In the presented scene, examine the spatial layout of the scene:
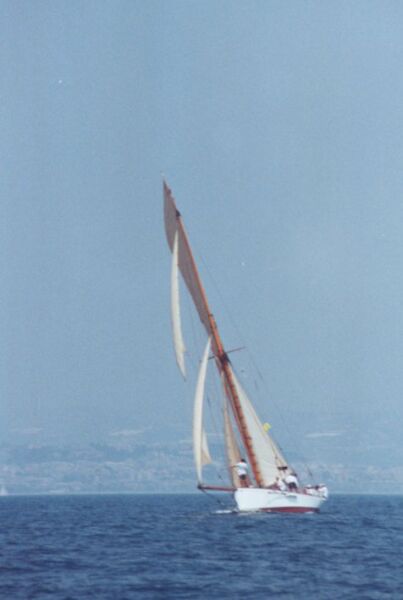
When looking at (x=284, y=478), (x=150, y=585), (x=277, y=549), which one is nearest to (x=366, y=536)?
(x=284, y=478)

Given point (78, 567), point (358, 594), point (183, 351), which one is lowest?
point (358, 594)

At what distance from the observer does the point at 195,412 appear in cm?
5628

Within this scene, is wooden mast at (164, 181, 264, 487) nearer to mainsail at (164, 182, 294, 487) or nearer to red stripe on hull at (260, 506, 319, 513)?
mainsail at (164, 182, 294, 487)

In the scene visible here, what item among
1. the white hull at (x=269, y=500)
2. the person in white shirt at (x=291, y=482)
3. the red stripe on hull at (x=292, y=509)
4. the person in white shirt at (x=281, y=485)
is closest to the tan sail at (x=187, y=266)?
the person in white shirt at (x=281, y=485)

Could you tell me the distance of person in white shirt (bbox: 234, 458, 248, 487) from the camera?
60.1 meters

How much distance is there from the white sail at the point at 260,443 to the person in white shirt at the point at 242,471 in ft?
7.66

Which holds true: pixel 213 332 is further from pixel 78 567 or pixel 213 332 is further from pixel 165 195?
pixel 78 567

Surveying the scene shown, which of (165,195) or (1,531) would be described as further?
(165,195)

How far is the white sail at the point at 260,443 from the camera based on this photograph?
208ft

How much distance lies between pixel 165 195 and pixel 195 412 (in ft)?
60.8

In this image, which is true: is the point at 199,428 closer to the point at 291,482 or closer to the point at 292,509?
the point at 291,482

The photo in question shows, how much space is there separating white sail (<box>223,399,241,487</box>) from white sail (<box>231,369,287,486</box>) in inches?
49.2

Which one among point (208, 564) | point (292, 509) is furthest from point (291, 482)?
point (208, 564)

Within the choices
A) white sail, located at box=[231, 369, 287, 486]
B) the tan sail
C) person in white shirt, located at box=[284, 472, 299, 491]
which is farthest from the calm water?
the tan sail
